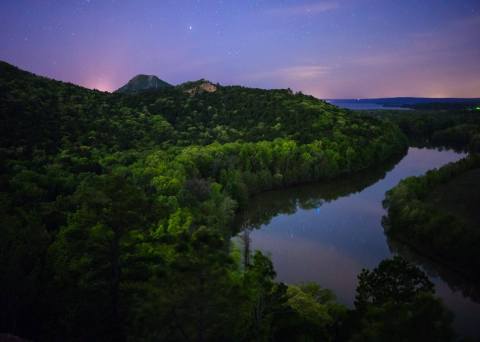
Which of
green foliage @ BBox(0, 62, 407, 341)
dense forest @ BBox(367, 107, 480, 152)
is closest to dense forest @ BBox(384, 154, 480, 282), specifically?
green foliage @ BBox(0, 62, 407, 341)

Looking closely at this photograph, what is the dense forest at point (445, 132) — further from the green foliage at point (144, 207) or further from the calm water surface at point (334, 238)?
the calm water surface at point (334, 238)

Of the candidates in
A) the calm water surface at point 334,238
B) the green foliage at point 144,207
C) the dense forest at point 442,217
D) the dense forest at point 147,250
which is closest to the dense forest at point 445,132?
the green foliage at point 144,207

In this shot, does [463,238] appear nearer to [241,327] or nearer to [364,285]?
[364,285]

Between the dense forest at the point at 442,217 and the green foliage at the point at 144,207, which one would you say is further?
the dense forest at the point at 442,217

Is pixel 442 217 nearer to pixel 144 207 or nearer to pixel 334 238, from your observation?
pixel 334 238

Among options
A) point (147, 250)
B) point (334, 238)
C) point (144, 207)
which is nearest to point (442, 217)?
point (334, 238)

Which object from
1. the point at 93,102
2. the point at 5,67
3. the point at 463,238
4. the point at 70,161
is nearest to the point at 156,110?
the point at 93,102
